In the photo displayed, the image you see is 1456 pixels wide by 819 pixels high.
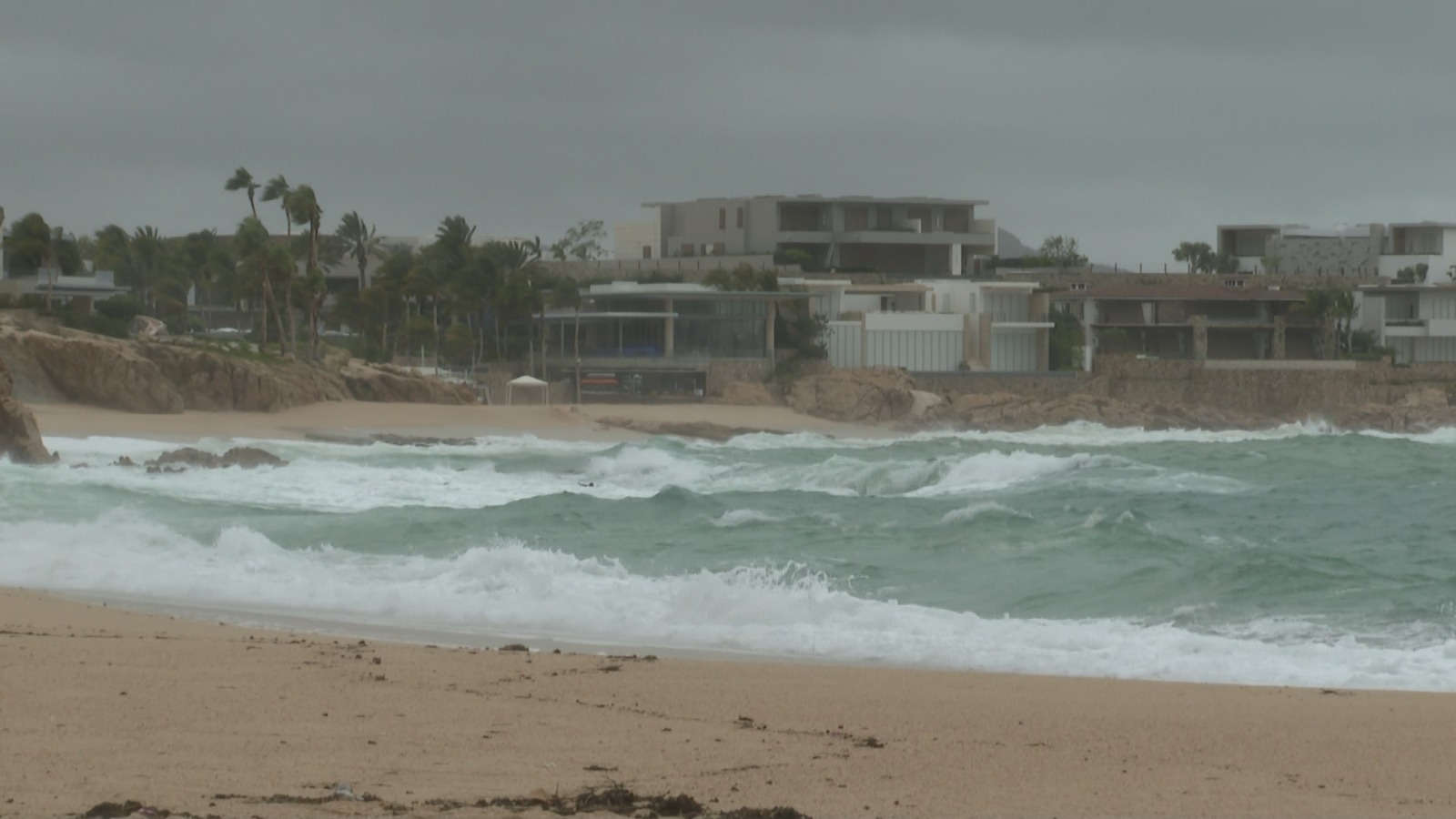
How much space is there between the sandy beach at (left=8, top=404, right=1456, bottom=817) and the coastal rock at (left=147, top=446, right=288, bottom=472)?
1908 centimetres

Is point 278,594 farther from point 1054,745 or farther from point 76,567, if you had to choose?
point 1054,745

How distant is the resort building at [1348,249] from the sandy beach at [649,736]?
78.7 metres

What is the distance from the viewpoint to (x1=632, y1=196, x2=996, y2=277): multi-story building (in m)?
84.4

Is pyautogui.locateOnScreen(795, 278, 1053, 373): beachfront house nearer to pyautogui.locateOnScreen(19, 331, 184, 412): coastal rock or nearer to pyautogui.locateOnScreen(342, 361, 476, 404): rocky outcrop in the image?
pyautogui.locateOnScreen(342, 361, 476, 404): rocky outcrop

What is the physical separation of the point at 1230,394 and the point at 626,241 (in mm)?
32925

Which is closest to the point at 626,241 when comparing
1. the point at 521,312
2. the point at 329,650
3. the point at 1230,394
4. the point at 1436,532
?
the point at 521,312

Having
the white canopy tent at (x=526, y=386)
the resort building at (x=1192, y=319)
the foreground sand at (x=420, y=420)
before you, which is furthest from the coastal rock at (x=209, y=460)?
the resort building at (x=1192, y=319)

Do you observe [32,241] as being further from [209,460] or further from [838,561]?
[838,561]

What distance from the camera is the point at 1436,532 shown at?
73.2 feet

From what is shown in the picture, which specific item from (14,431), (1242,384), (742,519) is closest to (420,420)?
(14,431)

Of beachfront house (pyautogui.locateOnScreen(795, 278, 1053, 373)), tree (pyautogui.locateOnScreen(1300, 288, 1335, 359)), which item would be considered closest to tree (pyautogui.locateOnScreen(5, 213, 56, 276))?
beachfront house (pyautogui.locateOnScreen(795, 278, 1053, 373))

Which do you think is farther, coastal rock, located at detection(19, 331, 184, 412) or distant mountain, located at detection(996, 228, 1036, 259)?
distant mountain, located at detection(996, 228, 1036, 259)

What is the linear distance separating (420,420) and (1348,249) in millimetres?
56981

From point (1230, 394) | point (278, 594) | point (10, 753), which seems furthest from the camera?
point (1230, 394)
